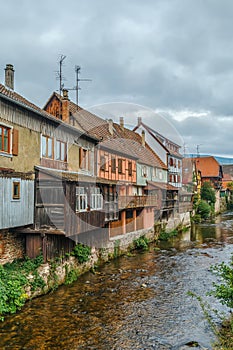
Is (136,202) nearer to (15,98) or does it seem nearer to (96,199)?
(96,199)

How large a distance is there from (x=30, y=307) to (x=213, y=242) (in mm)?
21941

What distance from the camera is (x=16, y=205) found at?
14164mm

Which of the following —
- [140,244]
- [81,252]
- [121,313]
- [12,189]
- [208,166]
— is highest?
[208,166]

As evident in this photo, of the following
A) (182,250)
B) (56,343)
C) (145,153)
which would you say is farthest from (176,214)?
(56,343)

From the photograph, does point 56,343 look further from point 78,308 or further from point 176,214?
point 176,214

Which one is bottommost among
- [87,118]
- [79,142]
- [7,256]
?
[7,256]

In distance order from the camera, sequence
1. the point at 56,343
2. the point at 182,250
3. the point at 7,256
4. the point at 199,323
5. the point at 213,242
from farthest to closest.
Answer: the point at 213,242 < the point at 182,250 < the point at 7,256 < the point at 199,323 < the point at 56,343

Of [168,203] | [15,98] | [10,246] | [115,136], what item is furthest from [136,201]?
[15,98]

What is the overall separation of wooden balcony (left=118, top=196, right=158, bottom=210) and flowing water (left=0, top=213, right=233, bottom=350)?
5.14m

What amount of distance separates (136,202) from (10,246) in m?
14.9

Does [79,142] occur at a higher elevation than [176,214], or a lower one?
higher

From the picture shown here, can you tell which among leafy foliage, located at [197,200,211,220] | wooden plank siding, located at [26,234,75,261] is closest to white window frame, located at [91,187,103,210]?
wooden plank siding, located at [26,234,75,261]

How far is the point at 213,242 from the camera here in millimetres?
31094

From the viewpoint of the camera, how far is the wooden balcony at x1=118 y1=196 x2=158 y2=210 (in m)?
25.2
